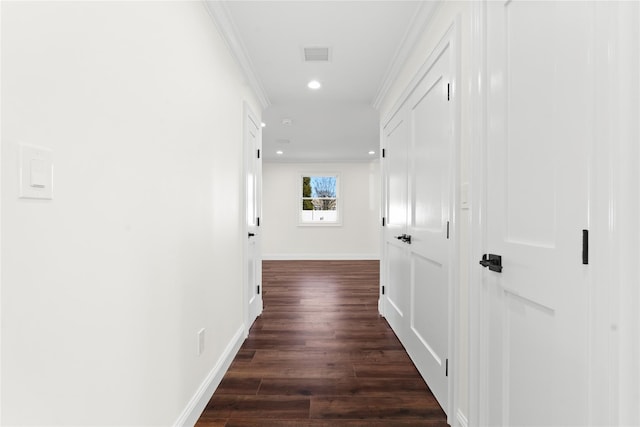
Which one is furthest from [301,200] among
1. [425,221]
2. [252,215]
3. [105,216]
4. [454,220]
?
[105,216]

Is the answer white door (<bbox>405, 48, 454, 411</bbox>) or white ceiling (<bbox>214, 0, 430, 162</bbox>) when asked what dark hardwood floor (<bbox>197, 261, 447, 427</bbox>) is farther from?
white ceiling (<bbox>214, 0, 430, 162</bbox>)

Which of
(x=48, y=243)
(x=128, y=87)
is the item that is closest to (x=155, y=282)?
(x=48, y=243)

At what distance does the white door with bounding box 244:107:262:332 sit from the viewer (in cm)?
293

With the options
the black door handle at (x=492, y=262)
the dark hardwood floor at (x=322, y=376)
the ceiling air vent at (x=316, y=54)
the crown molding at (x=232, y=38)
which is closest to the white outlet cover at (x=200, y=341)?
the dark hardwood floor at (x=322, y=376)

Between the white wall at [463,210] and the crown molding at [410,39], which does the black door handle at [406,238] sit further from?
the crown molding at [410,39]

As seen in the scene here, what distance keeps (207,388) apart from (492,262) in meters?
1.69

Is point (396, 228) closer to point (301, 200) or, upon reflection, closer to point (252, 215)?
point (252, 215)

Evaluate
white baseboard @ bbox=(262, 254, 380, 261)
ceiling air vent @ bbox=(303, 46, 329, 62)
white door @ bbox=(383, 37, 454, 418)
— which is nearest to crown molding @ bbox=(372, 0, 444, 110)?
white door @ bbox=(383, 37, 454, 418)

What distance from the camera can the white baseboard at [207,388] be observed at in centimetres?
162

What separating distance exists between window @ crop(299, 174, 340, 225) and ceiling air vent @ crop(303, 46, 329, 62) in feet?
17.6

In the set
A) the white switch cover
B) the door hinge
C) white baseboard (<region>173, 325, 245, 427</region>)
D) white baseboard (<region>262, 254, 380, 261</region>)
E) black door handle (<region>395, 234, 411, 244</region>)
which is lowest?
white baseboard (<region>262, 254, 380, 261</region>)

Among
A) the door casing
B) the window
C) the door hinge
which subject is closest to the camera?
the door hinge

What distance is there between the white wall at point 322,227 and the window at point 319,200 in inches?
5.1

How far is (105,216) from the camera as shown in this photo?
1024 mm
